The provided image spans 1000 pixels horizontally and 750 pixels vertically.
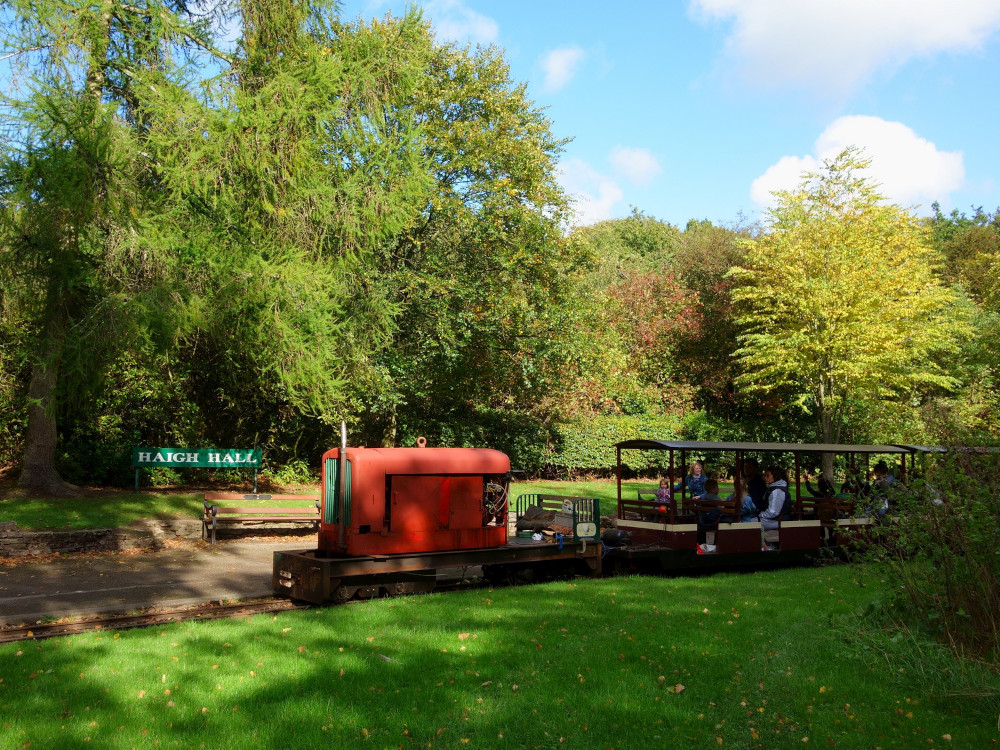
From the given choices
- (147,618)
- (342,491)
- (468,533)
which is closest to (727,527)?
(468,533)

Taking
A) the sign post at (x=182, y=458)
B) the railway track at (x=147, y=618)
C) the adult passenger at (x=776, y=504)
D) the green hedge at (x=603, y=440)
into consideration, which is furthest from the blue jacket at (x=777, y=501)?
the green hedge at (x=603, y=440)

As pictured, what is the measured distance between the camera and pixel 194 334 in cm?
1688

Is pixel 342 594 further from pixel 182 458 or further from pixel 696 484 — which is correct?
pixel 182 458

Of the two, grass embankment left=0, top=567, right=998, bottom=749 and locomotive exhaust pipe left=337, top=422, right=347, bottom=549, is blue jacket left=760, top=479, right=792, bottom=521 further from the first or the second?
locomotive exhaust pipe left=337, top=422, right=347, bottom=549

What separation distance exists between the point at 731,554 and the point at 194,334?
38.4ft

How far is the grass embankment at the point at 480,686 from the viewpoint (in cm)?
534

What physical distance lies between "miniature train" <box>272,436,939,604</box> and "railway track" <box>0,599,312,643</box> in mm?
382

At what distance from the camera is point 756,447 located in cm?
1339

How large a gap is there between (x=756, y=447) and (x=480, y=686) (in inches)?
334

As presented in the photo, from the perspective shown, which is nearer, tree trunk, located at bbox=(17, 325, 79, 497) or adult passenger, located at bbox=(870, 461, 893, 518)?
adult passenger, located at bbox=(870, 461, 893, 518)

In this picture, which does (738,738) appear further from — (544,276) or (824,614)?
(544,276)

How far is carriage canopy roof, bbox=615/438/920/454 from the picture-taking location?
41.0ft

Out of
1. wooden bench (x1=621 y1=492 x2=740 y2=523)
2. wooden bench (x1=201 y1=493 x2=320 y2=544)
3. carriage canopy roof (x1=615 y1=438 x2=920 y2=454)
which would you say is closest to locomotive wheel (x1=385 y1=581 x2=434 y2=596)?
carriage canopy roof (x1=615 y1=438 x2=920 y2=454)

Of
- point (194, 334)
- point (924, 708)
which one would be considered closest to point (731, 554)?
point (924, 708)
